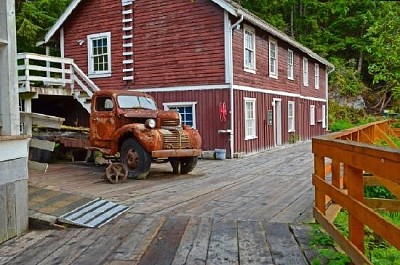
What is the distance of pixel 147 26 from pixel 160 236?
1264 cm

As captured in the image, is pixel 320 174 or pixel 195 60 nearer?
pixel 320 174

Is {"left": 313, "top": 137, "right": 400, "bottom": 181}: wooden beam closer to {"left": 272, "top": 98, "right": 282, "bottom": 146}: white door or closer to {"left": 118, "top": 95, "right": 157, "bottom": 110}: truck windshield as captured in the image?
{"left": 118, "top": 95, "right": 157, "bottom": 110}: truck windshield

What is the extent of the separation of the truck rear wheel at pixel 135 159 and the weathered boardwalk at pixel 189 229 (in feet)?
1.36

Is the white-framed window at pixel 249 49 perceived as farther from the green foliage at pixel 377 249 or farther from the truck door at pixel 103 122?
the green foliage at pixel 377 249

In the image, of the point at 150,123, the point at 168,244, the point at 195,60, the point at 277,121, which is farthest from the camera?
the point at 277,121

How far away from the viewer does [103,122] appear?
1037cm

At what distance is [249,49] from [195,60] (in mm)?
2194

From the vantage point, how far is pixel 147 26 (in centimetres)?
1631

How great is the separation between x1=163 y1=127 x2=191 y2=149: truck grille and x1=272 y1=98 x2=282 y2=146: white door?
9303mm

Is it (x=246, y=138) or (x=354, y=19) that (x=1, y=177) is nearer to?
(x=246, y=138)

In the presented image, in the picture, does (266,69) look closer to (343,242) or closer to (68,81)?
(68,81)

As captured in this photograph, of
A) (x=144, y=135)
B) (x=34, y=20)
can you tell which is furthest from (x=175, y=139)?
(x=34, y=20)

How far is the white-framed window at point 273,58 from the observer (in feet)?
60.0

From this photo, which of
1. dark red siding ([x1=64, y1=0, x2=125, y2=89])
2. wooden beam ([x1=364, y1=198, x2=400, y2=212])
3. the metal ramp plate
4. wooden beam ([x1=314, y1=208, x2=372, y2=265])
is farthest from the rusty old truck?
dark red siding ([x1=64, y1=0, x2=125, y2=89])
